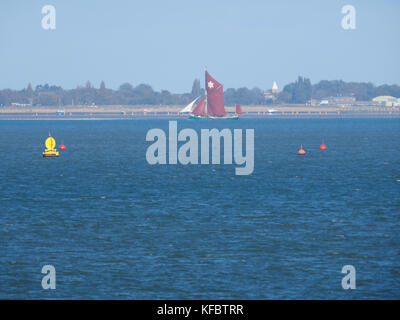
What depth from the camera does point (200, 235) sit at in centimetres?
5078

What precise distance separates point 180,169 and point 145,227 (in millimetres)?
52781

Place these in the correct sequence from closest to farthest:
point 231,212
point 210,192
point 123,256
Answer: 1. point 123,256
2. point 231,212
3. point 210,192

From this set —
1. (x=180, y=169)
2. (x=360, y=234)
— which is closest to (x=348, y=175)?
(x=180, y=169)

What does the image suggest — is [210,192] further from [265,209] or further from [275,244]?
[275,244]

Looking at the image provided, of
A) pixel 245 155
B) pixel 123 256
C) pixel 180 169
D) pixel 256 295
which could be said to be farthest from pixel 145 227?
pixel 245 155

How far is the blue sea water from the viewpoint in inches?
1522

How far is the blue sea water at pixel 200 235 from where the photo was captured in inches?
1522

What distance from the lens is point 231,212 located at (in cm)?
6144

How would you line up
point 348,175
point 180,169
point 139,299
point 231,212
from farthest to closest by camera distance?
point 180,169
point 348,175
point 231,212
point 139,299

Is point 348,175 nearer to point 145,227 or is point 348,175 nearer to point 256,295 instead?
point 145,227

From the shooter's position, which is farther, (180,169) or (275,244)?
(180,169)

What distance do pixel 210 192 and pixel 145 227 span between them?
22.4 metres

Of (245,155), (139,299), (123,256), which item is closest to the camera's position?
(139,299)

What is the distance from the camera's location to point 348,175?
94.1m
